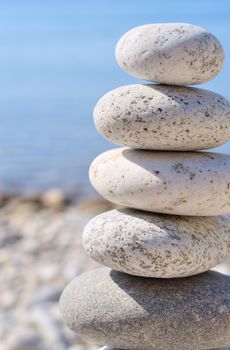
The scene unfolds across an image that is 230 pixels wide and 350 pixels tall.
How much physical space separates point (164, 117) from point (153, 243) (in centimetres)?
41

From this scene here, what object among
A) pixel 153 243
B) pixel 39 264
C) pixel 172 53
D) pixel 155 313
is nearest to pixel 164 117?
pixel 172 53

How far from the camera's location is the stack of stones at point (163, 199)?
7.62 ft

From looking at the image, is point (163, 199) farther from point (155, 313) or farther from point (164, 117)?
point (155, 313)

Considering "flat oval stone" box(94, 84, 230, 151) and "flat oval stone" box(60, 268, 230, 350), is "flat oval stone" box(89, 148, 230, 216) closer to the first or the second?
"flat oval stone" box(94, 84, 230, 151)

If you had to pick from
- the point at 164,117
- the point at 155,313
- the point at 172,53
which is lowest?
the point at 155,313

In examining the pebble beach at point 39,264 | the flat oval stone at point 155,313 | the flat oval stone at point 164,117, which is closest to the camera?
the flat oval stone at point 164,117

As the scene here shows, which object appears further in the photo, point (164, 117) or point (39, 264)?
point (39, 264)

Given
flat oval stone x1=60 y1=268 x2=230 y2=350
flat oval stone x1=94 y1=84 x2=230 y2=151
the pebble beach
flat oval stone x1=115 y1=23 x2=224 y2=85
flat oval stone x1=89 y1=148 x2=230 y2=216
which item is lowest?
the pebble beach

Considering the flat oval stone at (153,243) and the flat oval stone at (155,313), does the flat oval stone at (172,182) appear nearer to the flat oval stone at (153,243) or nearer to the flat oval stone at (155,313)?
the flat oval stone at (153,243)

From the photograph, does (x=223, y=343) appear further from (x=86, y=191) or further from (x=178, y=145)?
(x=86, y=191)

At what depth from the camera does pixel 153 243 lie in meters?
2.32

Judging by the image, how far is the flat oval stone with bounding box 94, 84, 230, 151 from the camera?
2.31m

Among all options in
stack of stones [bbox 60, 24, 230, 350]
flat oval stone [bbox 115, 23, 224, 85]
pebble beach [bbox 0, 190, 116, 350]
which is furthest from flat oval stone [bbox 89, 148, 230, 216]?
pebble beach [bbox 0, 190, 116, 350]

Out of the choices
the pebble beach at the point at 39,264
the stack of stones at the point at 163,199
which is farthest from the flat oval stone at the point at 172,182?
the pebble beach at the point at 39,264
